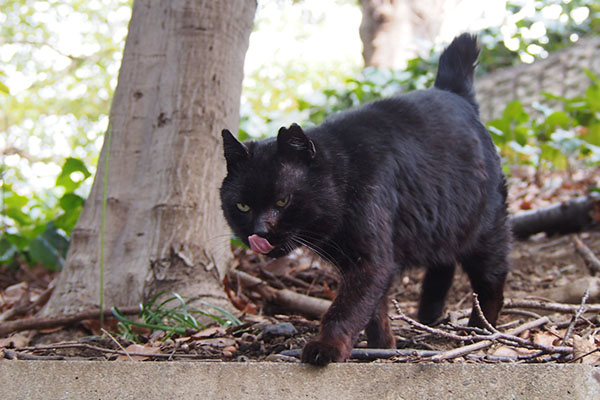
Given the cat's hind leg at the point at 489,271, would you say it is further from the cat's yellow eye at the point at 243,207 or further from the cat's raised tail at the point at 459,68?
the cat's yellow eye at the point at 243,207

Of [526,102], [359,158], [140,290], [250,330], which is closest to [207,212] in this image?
[140,290]

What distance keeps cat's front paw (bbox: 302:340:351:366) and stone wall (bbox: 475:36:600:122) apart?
6.85 m

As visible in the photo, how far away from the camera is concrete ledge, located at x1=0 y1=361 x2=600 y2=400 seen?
5.32ft

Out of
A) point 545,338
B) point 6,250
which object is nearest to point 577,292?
point 545,338

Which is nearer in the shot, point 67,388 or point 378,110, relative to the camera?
point 67,388

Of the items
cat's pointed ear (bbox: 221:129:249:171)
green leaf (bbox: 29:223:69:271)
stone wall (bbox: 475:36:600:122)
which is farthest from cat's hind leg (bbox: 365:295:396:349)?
stone wall (bbox: 475:36:600:122)

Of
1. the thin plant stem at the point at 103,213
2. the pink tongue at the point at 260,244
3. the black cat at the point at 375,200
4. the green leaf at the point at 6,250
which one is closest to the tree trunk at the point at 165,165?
the thin plant stem at the point at 103,213

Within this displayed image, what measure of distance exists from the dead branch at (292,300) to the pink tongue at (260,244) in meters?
1.19

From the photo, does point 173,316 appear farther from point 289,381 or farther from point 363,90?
point 363,90

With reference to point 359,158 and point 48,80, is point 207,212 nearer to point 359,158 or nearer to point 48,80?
point 359,158

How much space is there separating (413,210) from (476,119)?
0.80 m

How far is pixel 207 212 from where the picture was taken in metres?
3.07

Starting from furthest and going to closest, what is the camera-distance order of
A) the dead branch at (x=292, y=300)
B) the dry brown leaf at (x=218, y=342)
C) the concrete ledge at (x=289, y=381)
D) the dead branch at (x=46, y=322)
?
1. the dead branch at (x=292, y=300)
2. the dead branch at (x=46, y=322)
3. the dry brown leaf at (x=218, y=342)
4. the concrete ledge at (x=289, y=381)

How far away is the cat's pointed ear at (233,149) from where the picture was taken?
230cm
